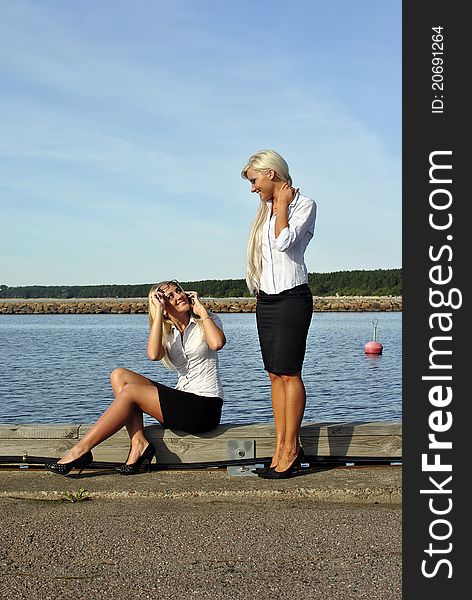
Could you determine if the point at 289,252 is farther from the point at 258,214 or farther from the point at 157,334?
the point at 157,334

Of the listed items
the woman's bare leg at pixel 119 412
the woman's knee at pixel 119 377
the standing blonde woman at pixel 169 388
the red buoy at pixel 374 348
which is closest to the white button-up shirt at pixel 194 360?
the standing blonde woman at pixel 169 388

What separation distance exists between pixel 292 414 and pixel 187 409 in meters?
0.70

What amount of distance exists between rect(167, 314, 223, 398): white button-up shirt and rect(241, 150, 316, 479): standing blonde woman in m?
0.49

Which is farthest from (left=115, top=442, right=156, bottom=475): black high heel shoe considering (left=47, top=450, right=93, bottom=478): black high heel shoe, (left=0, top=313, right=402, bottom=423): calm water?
(left=0, top=313, right=402, bottom=423): calm water

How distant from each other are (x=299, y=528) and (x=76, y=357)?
2837 cm

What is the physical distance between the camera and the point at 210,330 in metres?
5.64

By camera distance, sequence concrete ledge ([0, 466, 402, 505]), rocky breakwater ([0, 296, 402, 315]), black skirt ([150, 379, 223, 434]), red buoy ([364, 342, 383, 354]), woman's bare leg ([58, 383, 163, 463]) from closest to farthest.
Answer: concrete ledge ([0, 466, 402, 505]) → woman's bare leg ([58, 383, 163, 463]) → black skirt ([150, 379, 223, 434]) → red buoy ([364, 342, 383, 354]) → rocky breakwater ([0, 296, 402, 315])

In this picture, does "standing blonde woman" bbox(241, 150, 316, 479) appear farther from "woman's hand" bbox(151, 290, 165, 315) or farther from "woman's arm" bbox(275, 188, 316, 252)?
"woman's hand" bbox(151, 290, 165, 315)

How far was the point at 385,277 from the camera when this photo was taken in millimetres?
110188

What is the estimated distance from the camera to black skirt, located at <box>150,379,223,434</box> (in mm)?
5566

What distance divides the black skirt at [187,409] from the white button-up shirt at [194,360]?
0.22 ft

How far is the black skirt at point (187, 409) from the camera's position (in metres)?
5.57

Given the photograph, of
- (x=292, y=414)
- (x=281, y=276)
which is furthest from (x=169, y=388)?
(x=281, y=276)

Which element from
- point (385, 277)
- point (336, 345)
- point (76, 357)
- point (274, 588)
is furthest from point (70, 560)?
point (385, 277)
